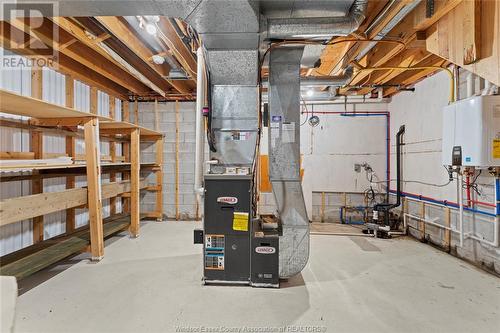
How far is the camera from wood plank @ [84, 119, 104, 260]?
294 centimetres

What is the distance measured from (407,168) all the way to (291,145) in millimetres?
3153

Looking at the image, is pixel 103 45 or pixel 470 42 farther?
pixel 103 45

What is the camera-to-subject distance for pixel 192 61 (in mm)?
3443

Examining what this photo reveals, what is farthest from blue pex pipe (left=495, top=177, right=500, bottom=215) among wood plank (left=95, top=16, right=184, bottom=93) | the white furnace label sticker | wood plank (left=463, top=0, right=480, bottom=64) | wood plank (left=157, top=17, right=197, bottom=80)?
wood plank (left=95, top=16, right=184, bottom=93)

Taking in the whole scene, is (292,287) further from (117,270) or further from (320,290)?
(117,270)

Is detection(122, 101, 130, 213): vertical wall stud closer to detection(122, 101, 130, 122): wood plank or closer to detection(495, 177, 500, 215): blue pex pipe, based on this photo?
detection(122, 101, 130, 122): wood plank

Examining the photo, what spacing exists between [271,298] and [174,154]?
149 inches

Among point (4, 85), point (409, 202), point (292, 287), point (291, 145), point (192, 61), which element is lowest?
point (292, 287)

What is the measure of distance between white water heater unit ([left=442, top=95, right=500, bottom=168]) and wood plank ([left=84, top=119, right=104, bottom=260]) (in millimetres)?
4414

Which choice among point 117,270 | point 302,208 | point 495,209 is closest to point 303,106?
point 302,208

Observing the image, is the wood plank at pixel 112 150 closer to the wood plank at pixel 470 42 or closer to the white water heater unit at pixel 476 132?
the wood plank at pixel 470 42

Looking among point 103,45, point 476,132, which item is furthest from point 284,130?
point 103,45

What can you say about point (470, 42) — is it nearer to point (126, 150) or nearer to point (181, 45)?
point (181, 45)

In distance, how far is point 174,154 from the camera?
17.0ft
